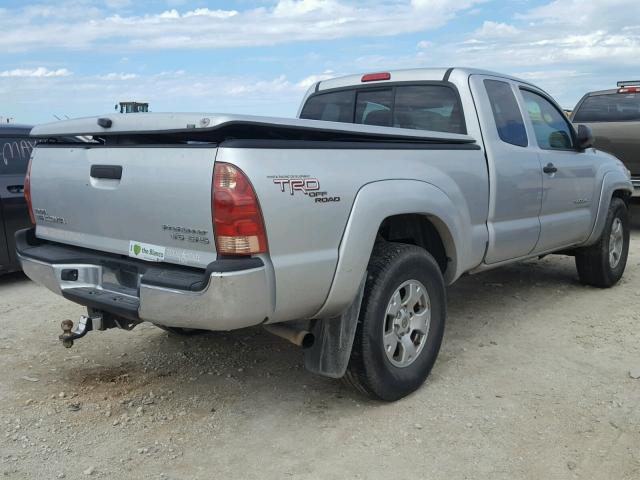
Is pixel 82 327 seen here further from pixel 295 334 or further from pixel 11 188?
pixel 11 188

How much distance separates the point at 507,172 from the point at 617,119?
20.9ft

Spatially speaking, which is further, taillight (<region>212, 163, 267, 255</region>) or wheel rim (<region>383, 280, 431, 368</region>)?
wheel rim (<region>383, 280, 431, 368</region>)

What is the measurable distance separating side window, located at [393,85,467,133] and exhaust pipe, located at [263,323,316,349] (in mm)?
1943

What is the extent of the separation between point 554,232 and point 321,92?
7.15ft

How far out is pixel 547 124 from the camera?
533 centimetres

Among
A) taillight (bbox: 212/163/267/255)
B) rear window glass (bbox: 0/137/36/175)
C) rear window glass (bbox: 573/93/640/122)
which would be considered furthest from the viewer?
rear window glass (bbox: 573/93/640/122)

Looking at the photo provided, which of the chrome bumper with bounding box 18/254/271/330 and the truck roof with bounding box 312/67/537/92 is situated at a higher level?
the truck roof with bounding box 312/67/537/92

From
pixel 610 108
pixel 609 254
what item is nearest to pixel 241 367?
pixel 609 254

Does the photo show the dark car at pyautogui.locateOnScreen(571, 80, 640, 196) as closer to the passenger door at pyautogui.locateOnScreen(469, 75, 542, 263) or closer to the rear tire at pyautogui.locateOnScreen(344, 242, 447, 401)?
the passenger door at pyautogui.locateOnScreen(469, 75, 542, 263)

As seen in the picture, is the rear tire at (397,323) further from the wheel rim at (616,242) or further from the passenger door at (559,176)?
the wheel rim at (616,242)

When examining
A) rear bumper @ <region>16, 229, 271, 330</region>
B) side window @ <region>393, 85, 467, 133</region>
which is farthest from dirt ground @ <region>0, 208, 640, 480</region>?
side window @ <region>393, 85, 467, 133</region>

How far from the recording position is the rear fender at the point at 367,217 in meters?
3.17

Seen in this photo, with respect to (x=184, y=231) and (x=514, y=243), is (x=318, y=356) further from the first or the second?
(x=514, y=243)

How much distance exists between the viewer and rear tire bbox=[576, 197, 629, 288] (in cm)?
604
